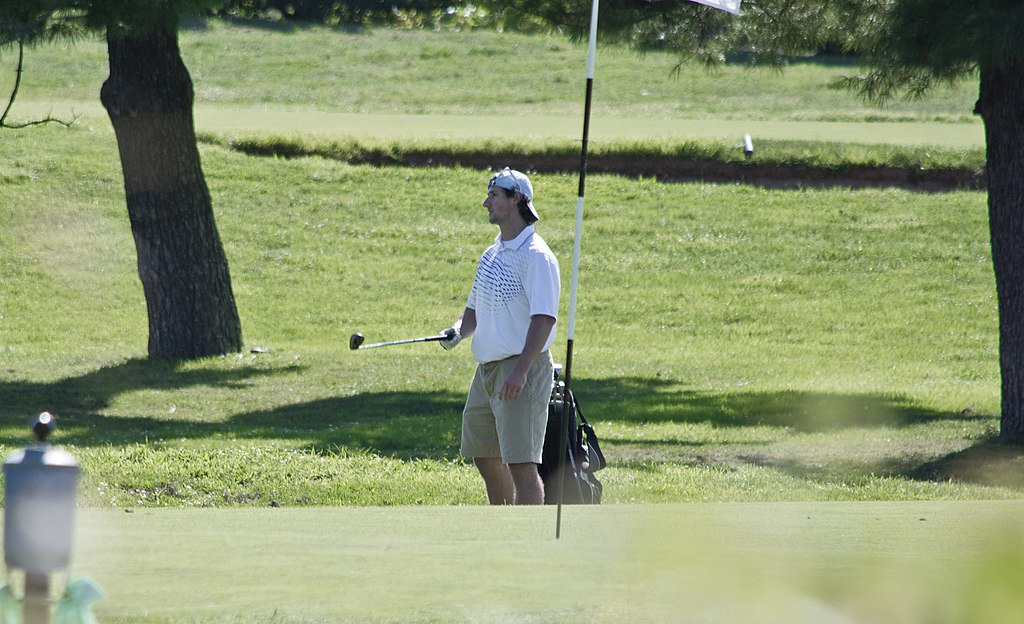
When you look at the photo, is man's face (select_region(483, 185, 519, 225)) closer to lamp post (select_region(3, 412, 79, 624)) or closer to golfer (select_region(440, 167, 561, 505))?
golfer (select_region(440, 167, 561, 505))

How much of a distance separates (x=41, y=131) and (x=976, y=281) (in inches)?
659

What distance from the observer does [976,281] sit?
73.1 feet

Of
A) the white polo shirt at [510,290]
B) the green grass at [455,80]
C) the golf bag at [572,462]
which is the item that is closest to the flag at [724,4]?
the white polo shirt at [510,290]

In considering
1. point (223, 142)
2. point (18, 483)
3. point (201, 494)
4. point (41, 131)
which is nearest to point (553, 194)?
point (223, 142)

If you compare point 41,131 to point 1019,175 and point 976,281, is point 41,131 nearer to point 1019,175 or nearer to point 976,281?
point 976,281

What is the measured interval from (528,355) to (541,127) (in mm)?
25521

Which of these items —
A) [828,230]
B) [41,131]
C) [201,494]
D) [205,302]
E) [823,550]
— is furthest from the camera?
[41,131]

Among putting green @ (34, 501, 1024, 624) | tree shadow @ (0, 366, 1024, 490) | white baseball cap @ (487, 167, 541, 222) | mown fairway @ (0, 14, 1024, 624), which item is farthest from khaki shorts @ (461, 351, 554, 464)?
tree shadow @ (0, 366, 1024, 490)

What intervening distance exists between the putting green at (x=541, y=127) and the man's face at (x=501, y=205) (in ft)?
72.1

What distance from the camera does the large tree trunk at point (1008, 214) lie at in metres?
10.8

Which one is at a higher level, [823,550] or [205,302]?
[823,550]

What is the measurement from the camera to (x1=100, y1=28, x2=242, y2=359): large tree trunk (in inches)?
593

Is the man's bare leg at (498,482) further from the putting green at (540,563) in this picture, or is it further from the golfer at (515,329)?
the putting green at (540,563)

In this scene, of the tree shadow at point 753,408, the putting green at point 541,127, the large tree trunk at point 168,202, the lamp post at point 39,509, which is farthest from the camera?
the putting green at point 541,127
